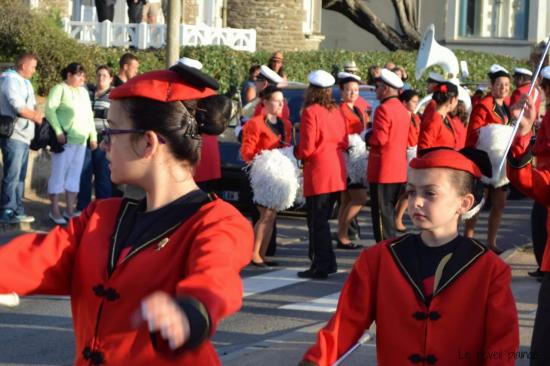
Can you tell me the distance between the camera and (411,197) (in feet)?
14.5

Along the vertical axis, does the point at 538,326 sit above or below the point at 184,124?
below

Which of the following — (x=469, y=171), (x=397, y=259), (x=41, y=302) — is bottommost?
(x=41, y=302)

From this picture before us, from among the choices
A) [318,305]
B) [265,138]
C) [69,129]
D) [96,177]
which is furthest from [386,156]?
[96,177]

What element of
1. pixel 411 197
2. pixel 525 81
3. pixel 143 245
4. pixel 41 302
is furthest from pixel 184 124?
pixel 525 81

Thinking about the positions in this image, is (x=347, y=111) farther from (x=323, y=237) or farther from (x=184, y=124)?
(x=184, y=124)

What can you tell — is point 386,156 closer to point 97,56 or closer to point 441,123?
point 441,123

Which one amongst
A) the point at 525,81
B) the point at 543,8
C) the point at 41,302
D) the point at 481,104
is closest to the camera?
the point at 41,302

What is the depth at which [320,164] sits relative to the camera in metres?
11.2

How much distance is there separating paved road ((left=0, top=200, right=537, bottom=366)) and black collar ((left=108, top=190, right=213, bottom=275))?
12.8ft

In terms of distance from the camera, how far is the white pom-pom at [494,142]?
39.5 feet

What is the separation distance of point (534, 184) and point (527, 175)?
0.27 ft

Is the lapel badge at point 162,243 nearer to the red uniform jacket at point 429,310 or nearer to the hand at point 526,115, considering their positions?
the red uniform jacket at point 429,310

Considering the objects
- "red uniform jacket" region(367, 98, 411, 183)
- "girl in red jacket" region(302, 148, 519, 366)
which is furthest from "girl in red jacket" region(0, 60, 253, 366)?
"red uniform jacket" region(367, 98, 411, 183)

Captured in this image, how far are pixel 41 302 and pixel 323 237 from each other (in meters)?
2.64
